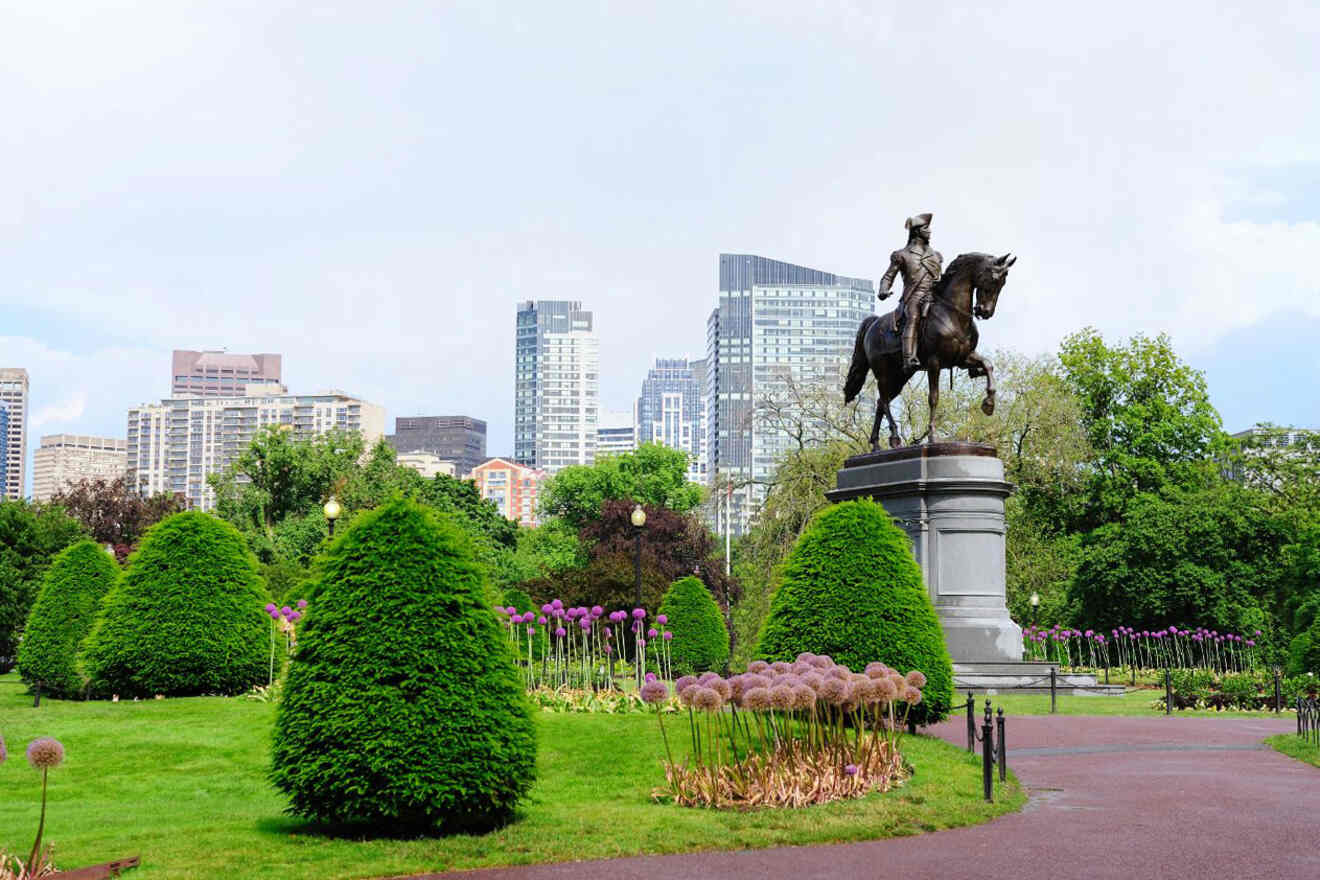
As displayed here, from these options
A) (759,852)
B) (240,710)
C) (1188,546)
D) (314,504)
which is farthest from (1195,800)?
(314,504)

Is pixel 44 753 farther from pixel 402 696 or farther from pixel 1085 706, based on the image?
pixel 1085 706

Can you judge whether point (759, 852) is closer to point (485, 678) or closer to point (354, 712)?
point (485, 678)

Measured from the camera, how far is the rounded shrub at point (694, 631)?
30891mm

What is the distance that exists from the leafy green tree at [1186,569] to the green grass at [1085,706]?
49.9 feet

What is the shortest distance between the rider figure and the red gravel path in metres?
11.4

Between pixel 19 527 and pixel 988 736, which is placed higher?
pixel 19 527

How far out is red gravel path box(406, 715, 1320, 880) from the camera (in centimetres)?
947

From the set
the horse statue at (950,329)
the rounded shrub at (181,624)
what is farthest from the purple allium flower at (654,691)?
the horse statue at (950,329)

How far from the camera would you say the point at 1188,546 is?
41906 millimetres

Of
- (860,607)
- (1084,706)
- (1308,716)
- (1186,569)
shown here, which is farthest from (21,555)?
(1186,569)

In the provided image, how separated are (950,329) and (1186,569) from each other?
19.8 metres

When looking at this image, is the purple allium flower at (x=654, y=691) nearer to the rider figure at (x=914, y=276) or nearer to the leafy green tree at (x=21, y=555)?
the rider figure at (x=914, y=276)

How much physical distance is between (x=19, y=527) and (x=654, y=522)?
3004 centimetres

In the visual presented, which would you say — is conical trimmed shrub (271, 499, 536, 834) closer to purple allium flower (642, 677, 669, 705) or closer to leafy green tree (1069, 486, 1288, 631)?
purple allium flower (642, 677, 669, 705)
